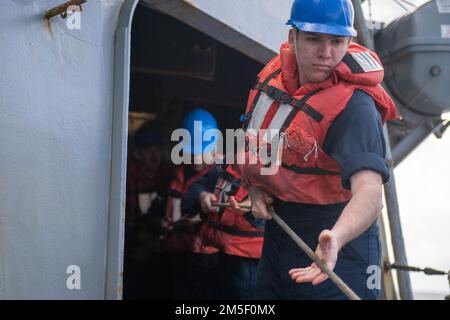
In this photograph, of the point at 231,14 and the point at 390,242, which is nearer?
A: the point at 231,14

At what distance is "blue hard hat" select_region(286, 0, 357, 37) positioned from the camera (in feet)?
7.83

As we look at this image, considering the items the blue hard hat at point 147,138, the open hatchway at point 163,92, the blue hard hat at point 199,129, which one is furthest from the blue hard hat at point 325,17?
the blue hard hat at point 147,138

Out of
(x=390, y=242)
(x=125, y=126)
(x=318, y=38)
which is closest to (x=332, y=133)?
(x=318, y=38)

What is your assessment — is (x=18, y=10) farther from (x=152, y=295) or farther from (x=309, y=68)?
(x=152, y=295)

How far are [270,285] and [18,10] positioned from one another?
140cm

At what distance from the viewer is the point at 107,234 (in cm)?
287

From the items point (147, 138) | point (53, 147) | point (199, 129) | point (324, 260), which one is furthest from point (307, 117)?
point (147, 138)

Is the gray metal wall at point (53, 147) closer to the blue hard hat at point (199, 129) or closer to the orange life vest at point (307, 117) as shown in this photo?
the orange life vest at point (307, 117)

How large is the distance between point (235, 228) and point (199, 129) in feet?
3.85

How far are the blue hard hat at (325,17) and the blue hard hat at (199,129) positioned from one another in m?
2.48

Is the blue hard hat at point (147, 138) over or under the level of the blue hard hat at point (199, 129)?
over

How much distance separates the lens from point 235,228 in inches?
169

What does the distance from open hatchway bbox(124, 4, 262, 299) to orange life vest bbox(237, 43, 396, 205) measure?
2781mm

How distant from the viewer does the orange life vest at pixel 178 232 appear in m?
4.98
